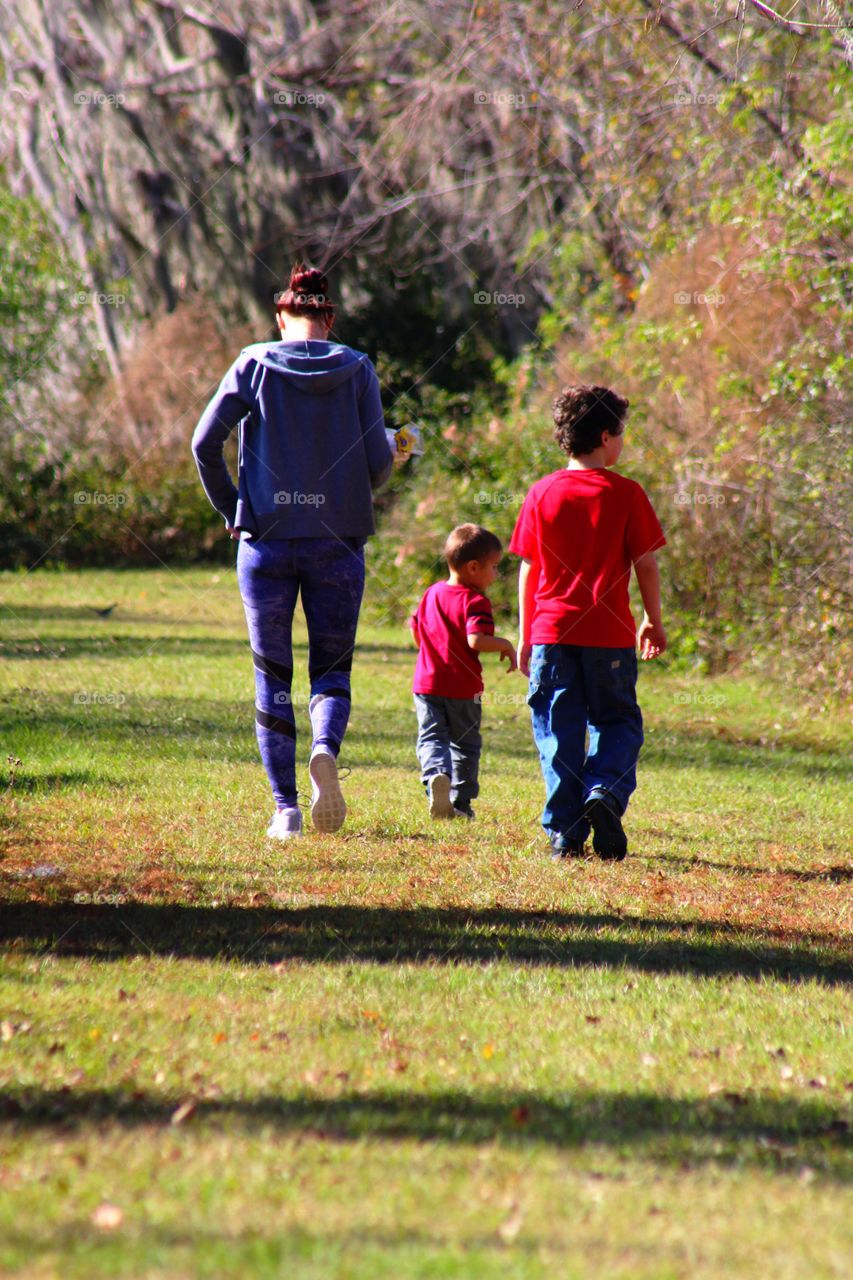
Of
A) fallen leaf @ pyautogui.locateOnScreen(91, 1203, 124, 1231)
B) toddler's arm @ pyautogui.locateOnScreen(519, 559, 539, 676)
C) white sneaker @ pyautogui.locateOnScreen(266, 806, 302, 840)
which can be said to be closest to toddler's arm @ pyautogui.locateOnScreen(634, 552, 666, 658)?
toddler's arm @ pyautogui.locateOnScreen(519, 559, 539, 676)

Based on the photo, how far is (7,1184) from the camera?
9.22 feet

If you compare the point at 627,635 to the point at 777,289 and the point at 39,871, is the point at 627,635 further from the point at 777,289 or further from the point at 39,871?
the point at 777,289

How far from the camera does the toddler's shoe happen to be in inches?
271

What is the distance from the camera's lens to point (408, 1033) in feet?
12.9

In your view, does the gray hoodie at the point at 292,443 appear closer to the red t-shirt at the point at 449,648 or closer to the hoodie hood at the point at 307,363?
the hoodie hood at the point at 307,363

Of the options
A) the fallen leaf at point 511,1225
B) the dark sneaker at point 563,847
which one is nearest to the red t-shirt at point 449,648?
the dark sneaker at point 563,847

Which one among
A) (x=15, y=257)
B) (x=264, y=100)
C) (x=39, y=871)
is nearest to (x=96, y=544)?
(x=15, y=257)

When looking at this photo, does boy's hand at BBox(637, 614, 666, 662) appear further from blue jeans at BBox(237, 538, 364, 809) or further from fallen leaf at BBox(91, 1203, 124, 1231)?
fallen leaf at BBox(91, 1203, 124, 1231)

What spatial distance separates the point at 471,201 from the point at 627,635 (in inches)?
627

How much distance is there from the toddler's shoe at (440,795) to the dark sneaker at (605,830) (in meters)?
0.89

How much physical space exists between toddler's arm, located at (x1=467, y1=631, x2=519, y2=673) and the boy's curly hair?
917 mm

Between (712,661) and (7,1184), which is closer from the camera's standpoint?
(7,1184)

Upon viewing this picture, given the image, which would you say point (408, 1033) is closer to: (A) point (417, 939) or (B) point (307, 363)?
(A) point (417, 939)

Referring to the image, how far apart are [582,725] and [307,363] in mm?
1812
